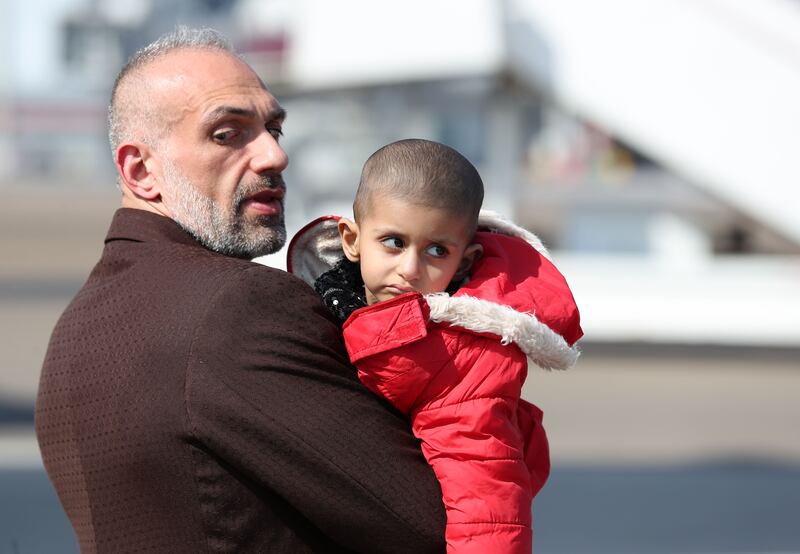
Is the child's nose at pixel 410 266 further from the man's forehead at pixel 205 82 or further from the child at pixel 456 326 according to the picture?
the man's forehead at pixel 205 82

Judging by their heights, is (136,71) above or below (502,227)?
above

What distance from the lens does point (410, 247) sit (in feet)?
6.73

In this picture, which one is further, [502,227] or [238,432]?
[502,227]

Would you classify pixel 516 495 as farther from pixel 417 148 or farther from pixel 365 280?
pixel 417 148

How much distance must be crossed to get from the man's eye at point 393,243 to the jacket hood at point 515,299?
0.12 m

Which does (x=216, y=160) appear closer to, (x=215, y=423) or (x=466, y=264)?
(x=466, y=264)

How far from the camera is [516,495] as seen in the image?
1.96 meters

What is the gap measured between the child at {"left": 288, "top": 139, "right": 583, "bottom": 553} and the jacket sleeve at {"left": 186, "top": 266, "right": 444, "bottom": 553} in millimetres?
60

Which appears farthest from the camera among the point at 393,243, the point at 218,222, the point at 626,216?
the point at 626,216

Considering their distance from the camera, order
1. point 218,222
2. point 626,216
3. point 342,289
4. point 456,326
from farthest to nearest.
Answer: point 626,216 → point 218,222 → point 342,289 → point 456,326

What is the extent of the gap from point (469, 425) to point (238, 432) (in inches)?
15.0

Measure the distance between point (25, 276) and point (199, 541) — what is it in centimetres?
1499

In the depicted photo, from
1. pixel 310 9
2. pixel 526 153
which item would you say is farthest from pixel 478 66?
pixel 526 153

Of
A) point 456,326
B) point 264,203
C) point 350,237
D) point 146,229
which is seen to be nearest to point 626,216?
point 264,203
